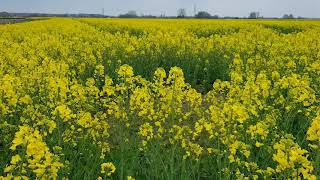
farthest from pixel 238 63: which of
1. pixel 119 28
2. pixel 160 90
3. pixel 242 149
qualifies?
pixel 119 28

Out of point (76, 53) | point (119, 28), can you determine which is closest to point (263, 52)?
point (76, 53)

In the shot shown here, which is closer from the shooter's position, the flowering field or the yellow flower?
the yellow flower

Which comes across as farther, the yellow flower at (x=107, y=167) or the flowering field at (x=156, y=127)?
the flowering field at (x=156, y=127)

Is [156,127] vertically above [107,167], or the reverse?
[107,167]

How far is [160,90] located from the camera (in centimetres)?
424

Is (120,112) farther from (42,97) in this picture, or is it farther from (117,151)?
(42,97)

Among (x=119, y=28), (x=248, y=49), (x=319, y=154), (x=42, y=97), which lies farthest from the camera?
(x=119, y=28)

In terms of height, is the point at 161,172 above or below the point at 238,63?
below

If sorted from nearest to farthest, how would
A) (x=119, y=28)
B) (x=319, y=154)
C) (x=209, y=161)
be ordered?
(x=319, y=154) < (x=209, y=161) < (x=119, y=28)

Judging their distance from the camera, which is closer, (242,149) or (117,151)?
(242,149)

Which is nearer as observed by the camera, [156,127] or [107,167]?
[107,167]

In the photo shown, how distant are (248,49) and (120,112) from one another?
20.1ft

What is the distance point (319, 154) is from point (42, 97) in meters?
2.82

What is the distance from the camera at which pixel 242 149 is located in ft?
10.5
